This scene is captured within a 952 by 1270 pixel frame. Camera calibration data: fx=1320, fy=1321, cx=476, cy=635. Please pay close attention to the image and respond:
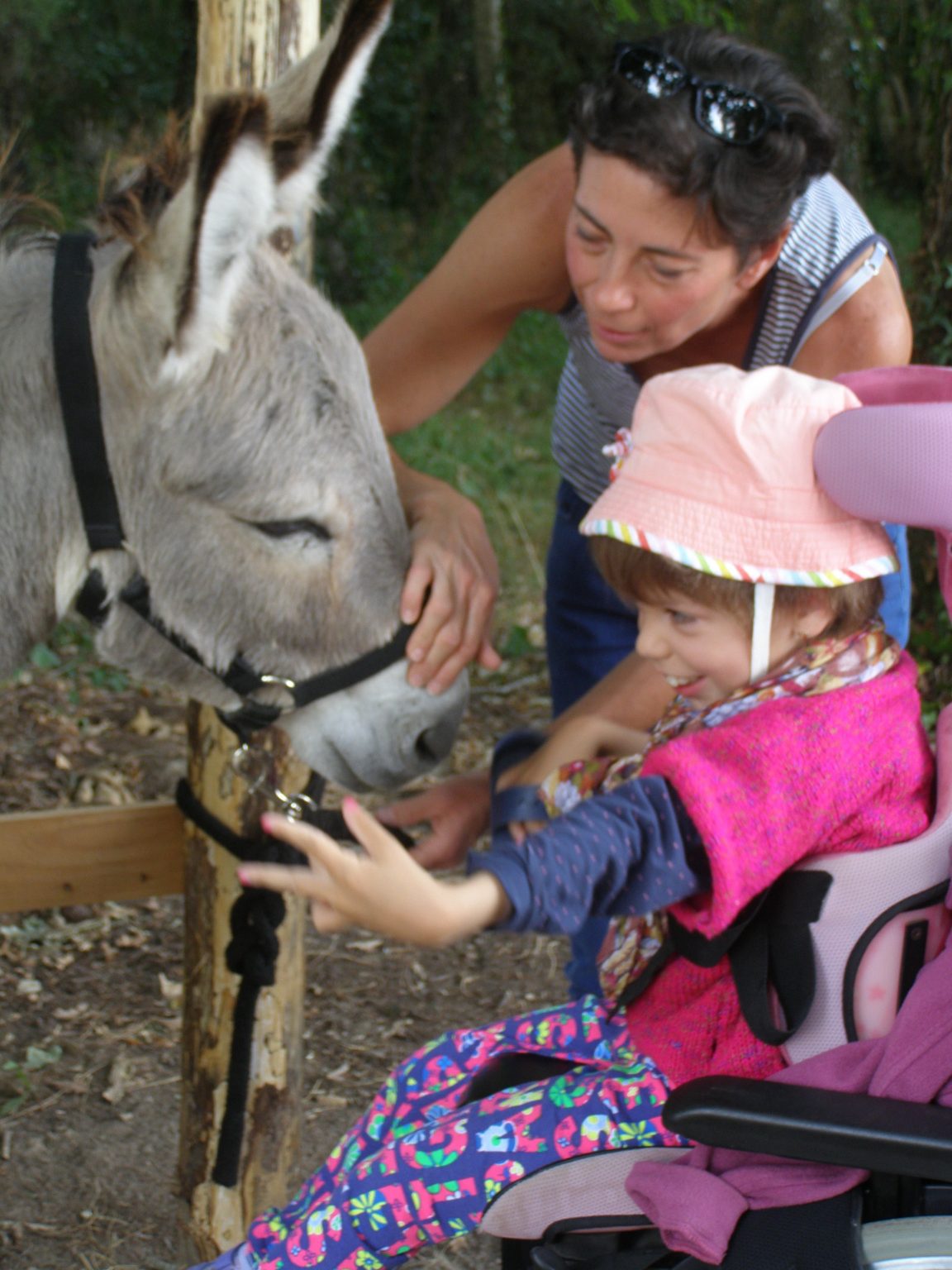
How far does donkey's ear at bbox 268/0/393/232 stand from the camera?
1.76m

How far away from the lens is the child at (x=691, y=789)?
1.48 meters

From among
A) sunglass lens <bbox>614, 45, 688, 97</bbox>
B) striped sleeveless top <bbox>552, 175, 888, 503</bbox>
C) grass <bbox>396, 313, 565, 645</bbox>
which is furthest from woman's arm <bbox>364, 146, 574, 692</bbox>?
grass <bbox>396, 313, 565, 645</bbox>

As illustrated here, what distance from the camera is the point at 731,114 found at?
2090 mm

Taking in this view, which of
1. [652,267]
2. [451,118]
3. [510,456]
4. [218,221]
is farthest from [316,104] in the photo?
[451,118]

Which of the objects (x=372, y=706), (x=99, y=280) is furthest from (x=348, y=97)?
(x=372, y=706)

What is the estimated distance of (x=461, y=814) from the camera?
201 cm

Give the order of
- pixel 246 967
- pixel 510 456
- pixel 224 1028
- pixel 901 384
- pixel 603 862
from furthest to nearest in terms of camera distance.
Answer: pixel 510 456
pixel 224 1028
pixel 246 967
pixel 901 384
pixel 603 862

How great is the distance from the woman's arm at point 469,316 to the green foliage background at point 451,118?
3507 millimetres

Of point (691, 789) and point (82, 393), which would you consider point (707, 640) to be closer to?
point (691, 789)

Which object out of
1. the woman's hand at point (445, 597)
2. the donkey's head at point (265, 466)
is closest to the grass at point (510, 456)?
the woman's hand at point (445, 597)

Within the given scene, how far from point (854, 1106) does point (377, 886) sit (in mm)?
564

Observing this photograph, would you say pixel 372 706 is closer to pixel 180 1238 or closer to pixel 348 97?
pixel 348 97

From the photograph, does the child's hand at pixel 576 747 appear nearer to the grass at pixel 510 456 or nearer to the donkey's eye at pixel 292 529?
the donkey's eye at pixel 292 529

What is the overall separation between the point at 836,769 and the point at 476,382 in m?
8.44
